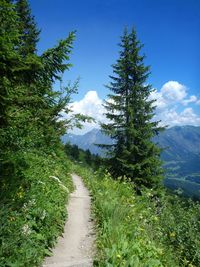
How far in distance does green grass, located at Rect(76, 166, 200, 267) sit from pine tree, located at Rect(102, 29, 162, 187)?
39.7 feet

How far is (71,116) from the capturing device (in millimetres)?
22953

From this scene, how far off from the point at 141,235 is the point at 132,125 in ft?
65.9

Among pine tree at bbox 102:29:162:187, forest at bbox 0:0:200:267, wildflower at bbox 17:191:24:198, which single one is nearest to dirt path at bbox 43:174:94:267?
forest at bbox 0:0:200:267

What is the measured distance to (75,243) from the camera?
8953mm

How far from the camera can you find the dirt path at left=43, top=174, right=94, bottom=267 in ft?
25.1

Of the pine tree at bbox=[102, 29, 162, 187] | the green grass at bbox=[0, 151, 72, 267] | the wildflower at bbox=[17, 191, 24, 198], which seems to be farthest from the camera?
the pine tree at bbox=[102, 29, 162, 187]

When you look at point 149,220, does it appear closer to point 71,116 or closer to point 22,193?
point 22,193

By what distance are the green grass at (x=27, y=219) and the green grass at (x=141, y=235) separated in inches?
49.5

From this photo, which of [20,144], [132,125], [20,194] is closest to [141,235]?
[20,194]

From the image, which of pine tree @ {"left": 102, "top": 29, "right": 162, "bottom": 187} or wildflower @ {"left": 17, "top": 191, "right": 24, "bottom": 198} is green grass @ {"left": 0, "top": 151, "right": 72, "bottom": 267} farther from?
pine tree @ {"left": 102, "top": 29, "right": 162, "bottom": 187}

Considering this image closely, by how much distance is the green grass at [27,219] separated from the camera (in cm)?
657

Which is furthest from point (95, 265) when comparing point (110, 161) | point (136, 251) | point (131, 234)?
point (110, 161)

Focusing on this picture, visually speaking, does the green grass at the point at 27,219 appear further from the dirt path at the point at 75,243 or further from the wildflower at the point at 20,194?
the dirt path at the point at 75,243

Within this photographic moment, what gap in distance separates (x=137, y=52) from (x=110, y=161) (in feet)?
33.2
